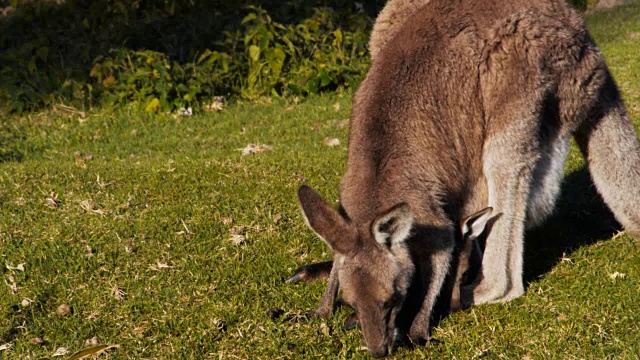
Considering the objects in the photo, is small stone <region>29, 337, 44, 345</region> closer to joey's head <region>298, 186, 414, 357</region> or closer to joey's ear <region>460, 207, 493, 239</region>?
joey's head <region>298, 186, 414, 357</region>

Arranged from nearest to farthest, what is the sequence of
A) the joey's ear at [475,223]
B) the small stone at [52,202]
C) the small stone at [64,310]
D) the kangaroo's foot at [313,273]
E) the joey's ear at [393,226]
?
the joey's ear at [393,226] → the joey's ear at [475,223] → the small stone at [64,310] → the kangaroo's foot at [313,273] → the small stone at [52,202]

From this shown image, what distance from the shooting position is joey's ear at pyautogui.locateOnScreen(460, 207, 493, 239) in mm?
4734

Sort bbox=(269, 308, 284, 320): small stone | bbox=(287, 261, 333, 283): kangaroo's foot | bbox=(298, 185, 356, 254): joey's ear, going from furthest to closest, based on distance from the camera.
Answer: bbox=(287, 261, 333, 283): kangaroo's foot → bbox=(269, 308, 284, 320): small stone → bbox=(298, 185, 356, 254): joey's ear

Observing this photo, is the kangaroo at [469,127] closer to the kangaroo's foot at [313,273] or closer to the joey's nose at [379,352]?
the joey's nose at [379,352]

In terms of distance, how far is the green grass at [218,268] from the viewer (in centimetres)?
467

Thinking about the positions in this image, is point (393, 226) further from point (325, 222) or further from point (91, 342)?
point (91, 342)

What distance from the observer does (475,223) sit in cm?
477

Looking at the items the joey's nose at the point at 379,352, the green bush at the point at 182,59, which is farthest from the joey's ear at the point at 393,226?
the green bush at the point at 182,59

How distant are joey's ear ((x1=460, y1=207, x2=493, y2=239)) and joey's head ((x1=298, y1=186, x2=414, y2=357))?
1.76 ft

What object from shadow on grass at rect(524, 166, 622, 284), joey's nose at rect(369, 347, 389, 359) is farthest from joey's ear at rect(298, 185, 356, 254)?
shadow on grass at rect(524, 166, 622, 284)

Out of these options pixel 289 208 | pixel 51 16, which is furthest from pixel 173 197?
pixel 51 16

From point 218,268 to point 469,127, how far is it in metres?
1.83

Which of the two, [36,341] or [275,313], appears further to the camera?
[275,313]

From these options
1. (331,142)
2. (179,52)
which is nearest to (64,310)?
(331,142)
